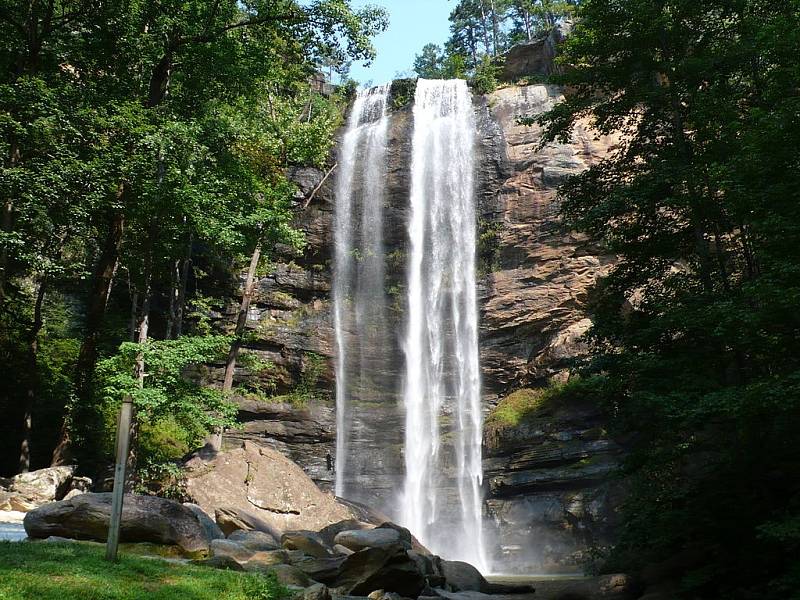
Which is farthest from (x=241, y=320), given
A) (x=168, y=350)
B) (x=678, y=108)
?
(x=678, y=108)

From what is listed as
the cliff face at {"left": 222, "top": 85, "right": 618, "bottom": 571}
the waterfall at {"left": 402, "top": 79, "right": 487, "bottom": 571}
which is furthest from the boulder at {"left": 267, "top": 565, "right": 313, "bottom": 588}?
the waterfall at {"left": 402, "top": 79, "right": 487, "bottom": 571}

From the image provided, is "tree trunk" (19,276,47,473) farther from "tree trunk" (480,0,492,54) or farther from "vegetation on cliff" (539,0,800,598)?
"tree trunk" (480,0,492,54)

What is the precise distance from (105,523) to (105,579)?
3487 mm

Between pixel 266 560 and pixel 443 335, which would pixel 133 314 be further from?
pixel 266 560

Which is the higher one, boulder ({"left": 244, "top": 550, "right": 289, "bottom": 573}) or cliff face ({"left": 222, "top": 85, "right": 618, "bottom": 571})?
cliff face ({"left": 222, "top": 85, "right": 618, "bottom": 571})

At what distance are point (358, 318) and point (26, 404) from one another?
1338 centimetres

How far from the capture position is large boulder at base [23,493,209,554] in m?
9.44

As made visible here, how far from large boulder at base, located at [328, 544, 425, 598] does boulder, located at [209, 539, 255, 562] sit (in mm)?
1344

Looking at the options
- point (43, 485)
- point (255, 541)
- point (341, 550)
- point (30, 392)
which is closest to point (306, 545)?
point (341, 550)

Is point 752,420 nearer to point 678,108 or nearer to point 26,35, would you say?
point 678,108

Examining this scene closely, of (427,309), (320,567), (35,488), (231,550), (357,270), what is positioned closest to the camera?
(231,550)

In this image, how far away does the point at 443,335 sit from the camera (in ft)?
92.8

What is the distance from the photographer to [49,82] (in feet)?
53.6

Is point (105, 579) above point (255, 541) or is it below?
below
